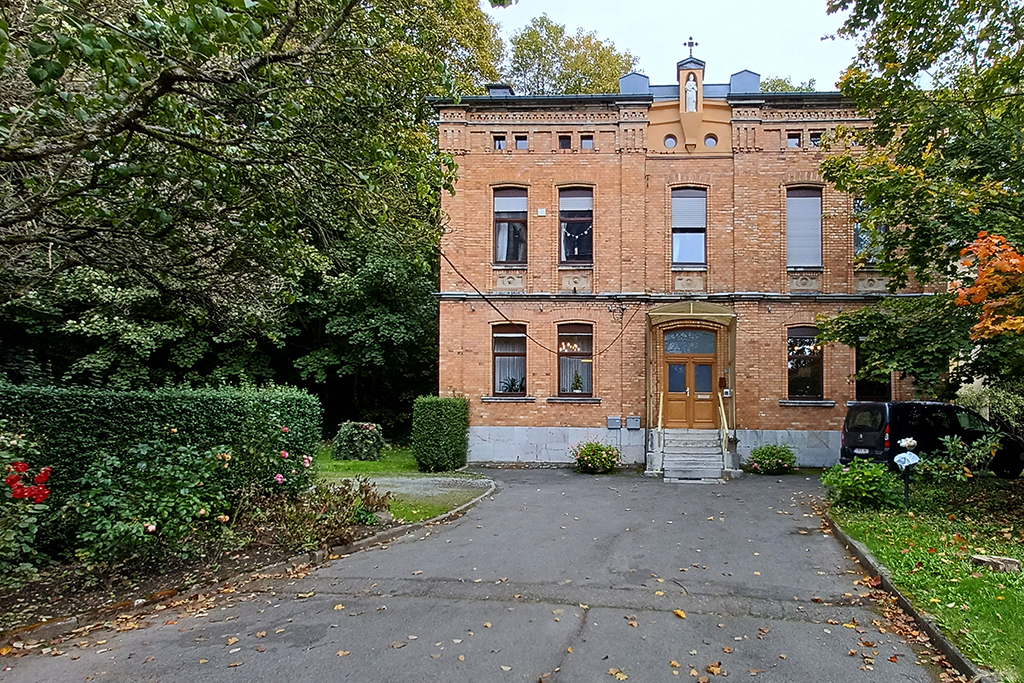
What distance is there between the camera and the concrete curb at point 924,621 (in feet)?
15.6

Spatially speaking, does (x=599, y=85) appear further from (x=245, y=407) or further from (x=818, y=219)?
(x=245, y=407)

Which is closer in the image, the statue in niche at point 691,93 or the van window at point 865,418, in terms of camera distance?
the van window at point 865,418

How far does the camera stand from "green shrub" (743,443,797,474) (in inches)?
662

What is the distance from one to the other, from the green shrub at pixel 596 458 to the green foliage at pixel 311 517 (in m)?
7.47

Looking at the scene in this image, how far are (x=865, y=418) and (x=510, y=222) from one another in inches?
397

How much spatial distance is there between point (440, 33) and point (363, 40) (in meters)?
1.14

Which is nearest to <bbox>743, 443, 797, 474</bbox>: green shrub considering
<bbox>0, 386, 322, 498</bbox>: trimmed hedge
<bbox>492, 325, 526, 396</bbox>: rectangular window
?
<bbox>492, 325, 526, 396</bbox>: rectangular window

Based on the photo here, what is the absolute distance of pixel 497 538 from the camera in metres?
9.62

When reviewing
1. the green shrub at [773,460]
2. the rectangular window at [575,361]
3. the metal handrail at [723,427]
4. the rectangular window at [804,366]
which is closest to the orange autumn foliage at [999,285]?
the metal handrail at [723,427]

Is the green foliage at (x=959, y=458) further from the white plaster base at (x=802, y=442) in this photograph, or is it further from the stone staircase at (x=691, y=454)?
the white plaster base at (x=802, y=442)

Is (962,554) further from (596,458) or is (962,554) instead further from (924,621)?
(596,458)

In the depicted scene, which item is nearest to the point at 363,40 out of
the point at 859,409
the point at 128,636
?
the point at 128,636

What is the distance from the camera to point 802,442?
17.7m

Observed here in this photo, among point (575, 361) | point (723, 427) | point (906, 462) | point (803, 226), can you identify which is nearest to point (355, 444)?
point (575, 361)
